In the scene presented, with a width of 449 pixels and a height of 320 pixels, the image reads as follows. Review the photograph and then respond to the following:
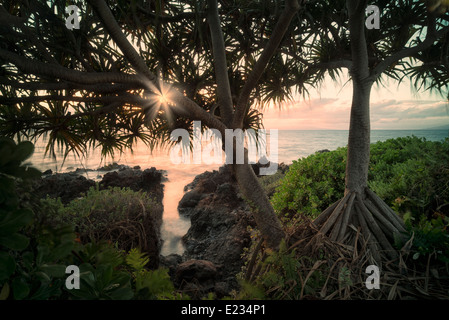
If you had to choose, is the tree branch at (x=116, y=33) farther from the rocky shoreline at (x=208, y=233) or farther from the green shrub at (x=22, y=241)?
the green shrub at (x=22, y=241)

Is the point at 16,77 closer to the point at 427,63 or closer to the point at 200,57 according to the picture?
the point at 200,57

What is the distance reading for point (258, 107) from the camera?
5086 millimetres

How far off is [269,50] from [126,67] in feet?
6.67

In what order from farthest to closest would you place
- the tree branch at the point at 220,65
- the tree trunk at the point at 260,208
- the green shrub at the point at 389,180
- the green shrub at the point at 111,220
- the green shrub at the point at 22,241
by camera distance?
the green shrub at the point at 111,220 → the tree branch at the point at 220,65 → the green shrub at the point at 389,180 → the tree trunk at the point at 260,208 → the green shrub at the point at 22,241

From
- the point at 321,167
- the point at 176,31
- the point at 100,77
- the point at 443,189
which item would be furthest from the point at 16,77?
the point at 443,189

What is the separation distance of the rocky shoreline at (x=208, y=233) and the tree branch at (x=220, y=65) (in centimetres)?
194

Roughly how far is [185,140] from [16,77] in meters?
2.97

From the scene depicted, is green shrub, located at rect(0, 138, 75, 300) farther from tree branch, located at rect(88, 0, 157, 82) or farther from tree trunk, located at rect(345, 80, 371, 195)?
tree trunk, located at rect(345, 80, 371, 195)

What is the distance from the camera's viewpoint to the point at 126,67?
326 cm

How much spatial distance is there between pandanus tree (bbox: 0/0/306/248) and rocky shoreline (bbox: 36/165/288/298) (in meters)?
0.97

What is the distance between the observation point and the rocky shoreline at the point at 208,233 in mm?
3629

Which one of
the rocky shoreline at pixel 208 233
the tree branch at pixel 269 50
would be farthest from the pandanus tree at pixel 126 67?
the rocky shoreline at pixel 208 233
